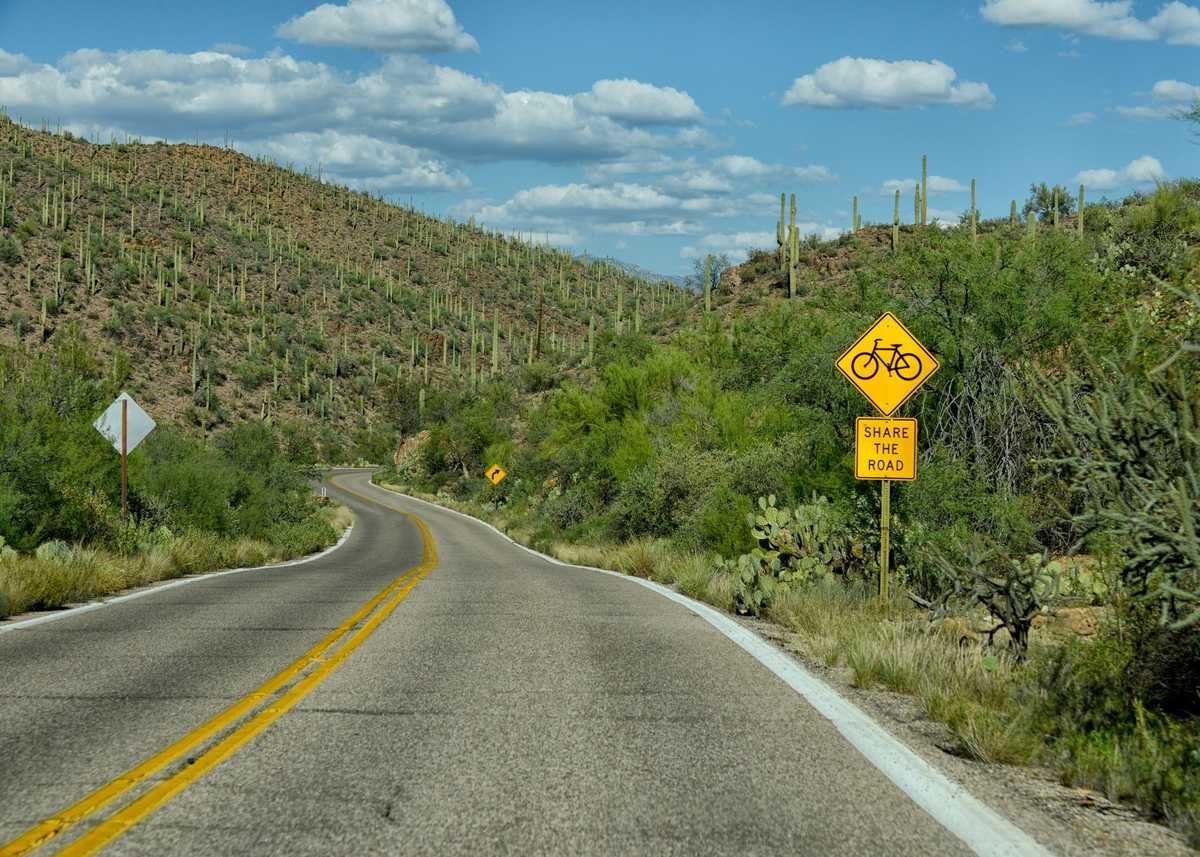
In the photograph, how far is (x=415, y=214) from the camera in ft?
424

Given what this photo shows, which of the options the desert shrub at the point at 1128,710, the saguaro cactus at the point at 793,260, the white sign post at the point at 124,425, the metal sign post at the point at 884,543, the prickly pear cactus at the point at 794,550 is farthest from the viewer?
the saguaro cactus at the point at 793,260


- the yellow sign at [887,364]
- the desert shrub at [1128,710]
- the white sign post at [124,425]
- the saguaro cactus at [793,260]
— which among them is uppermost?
the saguaro cactus at [793,260]

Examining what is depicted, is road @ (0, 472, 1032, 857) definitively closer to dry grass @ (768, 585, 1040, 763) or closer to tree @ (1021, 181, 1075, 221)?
dry grass @ (768, 585, 1040, 763)

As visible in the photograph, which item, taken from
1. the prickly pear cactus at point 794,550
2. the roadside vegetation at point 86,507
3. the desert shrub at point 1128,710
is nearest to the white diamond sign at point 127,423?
the roadside vegetation at point 86,507

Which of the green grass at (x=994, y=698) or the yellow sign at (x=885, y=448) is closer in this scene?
the green grass at (x=994, y=698)

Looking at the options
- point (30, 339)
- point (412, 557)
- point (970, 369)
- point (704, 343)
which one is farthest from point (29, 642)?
point (30, 339)

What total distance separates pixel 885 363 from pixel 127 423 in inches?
555

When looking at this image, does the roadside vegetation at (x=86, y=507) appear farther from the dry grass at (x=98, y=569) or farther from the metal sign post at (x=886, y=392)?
the metal sign post at (x=886, y=392)

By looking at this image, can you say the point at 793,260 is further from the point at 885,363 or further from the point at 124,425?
the point at 885,363

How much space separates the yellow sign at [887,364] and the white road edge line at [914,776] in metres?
3.76

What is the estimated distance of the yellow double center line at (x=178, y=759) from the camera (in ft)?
16.1

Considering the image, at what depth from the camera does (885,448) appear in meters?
12.3

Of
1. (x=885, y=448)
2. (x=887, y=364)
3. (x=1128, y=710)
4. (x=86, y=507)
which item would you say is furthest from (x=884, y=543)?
(x=86, y=507)

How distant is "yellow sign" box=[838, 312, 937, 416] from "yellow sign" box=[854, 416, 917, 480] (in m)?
0.40
